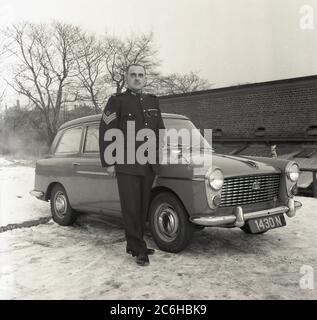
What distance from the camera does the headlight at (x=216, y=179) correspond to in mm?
4277

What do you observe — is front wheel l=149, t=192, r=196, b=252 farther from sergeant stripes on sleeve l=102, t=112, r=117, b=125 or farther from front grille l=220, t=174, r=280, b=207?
sergeant stripes on sleeve l=102, t=112, r=117, b=125

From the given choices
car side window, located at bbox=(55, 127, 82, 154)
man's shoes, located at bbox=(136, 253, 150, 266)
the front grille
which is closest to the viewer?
man's shoes, located at bbox=(136, 253, 150, 266)

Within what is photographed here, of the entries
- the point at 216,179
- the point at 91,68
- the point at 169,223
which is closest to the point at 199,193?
the point at 216,179

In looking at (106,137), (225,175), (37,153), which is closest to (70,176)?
(106,137)

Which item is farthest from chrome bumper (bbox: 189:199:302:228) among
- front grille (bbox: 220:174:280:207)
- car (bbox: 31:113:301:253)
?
front grille (bbox: 220:174:280:207)

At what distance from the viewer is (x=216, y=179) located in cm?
430

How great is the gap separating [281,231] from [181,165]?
2251mm

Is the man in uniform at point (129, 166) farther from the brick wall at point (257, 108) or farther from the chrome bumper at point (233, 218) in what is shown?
the brick wall at point (257, 108)

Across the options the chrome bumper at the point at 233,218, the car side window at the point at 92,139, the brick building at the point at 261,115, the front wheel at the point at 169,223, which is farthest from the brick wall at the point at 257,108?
the front wheel at the point at 169,223

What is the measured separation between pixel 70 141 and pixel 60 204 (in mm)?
1011

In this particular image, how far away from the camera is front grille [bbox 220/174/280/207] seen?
14.7ft

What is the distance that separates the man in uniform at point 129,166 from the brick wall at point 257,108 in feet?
35.9

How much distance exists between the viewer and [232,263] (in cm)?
433

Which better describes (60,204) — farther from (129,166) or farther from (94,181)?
(129,166)
